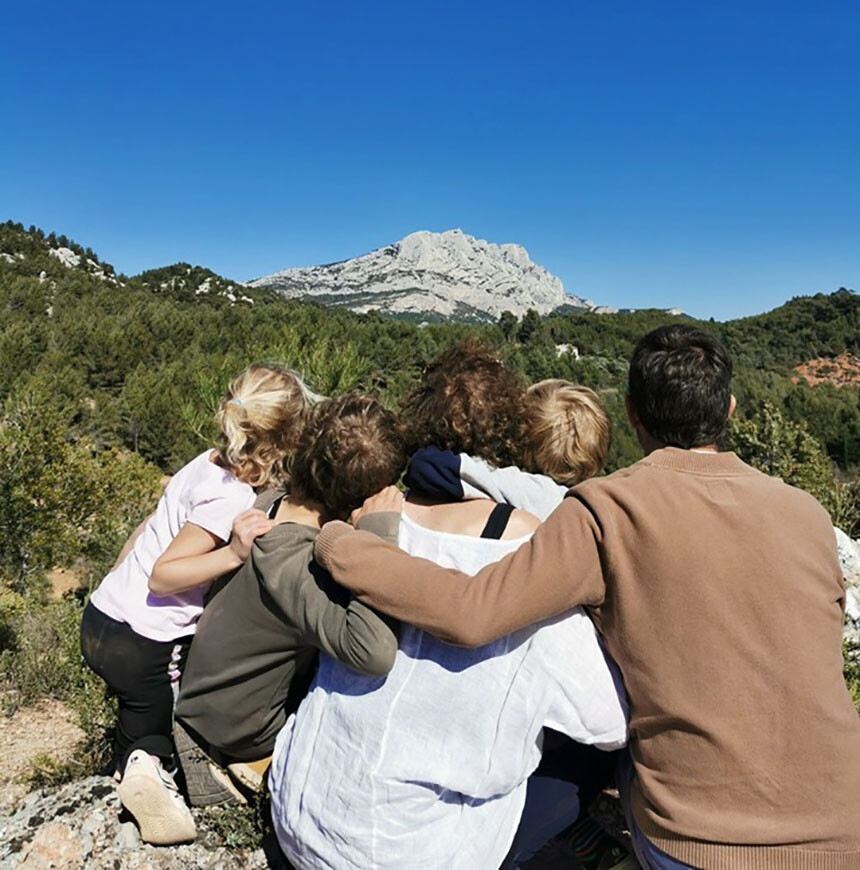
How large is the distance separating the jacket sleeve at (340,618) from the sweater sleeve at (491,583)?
5 centimetres

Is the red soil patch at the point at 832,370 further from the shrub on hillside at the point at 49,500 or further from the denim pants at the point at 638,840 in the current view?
the denim pants at the point at 638,840

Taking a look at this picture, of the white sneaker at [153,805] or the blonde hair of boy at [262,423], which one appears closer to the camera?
the white sneaker at [153,805]

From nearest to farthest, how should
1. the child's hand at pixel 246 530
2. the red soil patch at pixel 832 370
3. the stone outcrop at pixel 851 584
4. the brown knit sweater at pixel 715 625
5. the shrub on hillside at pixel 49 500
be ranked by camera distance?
the brown knit sweater at pixel 715 625 < the child's hand at pixel 246 530 < the stone outcrop at pixel 851 584 < the shrub on hillside at pixel 49 500 < the red soil patch at pixel 832 370

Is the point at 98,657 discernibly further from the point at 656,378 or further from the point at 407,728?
the point at 656,378

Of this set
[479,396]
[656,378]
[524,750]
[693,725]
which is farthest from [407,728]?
[656,378]

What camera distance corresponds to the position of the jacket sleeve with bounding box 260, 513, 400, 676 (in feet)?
4.15

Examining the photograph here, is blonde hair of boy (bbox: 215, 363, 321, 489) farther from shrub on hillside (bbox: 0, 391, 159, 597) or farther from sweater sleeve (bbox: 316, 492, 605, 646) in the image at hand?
shrub on hillside (bbox: 0, 391, 159, 597)

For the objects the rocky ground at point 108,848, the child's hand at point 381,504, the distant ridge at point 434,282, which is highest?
the distant ridge at point 434,282

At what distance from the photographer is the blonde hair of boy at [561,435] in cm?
178

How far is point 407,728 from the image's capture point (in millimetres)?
1283

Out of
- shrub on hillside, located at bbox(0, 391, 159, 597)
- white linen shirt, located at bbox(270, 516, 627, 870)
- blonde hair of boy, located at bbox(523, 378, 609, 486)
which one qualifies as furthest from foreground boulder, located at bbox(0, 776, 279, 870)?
shrub on hillside, located at bbox(0, 391, 159, 597)

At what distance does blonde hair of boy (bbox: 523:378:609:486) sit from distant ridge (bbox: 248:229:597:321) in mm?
82536

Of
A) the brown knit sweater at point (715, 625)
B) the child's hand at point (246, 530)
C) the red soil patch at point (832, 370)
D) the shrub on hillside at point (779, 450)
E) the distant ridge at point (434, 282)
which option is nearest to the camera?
the brown knit sweater at point (715, 625)

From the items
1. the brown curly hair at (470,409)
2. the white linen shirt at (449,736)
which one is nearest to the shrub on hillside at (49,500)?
the brown curly hair at (470,409)
